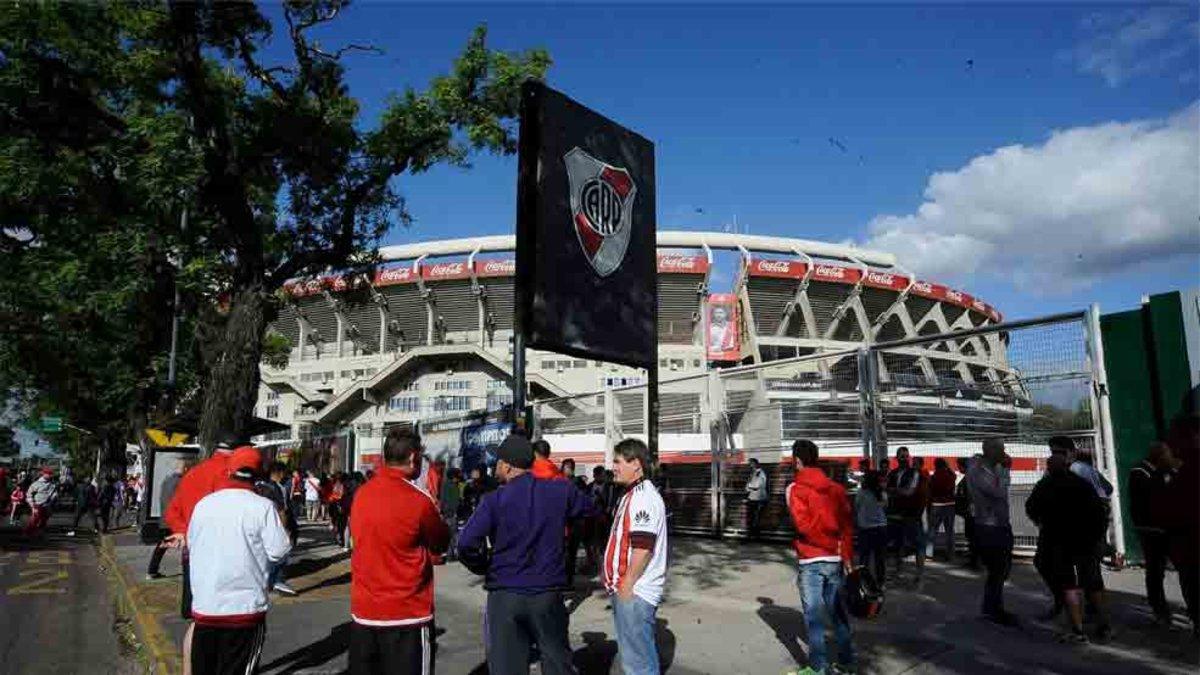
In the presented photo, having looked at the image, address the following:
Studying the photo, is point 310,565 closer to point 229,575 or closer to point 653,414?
point 653,414

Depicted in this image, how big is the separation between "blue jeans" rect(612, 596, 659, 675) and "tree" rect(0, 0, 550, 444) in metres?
7.86

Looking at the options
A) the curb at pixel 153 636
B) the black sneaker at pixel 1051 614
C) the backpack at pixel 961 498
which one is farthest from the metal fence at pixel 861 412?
the curb at pixel 153 636

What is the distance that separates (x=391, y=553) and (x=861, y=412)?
28.6ft

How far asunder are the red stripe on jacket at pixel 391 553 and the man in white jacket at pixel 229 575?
0.48m

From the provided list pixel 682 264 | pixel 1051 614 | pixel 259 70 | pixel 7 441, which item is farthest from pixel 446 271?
pixel 7 441

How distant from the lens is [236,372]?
10.3 metres

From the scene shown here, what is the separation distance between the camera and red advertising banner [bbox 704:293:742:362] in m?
58.0

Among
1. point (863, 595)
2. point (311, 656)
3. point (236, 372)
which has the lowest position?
point (311, 656)

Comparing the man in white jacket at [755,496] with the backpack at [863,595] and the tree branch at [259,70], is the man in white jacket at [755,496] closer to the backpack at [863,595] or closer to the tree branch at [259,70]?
the backpack at [863,595]

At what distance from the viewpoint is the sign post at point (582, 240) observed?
6.60m

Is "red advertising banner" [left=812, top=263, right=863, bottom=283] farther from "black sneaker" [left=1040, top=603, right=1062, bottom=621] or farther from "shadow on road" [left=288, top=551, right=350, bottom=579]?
"black sneaker" [left=1040, top=603, right=1062, bottom=621]

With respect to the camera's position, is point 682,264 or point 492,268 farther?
point 492,268

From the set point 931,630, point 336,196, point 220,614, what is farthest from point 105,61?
point 931,630

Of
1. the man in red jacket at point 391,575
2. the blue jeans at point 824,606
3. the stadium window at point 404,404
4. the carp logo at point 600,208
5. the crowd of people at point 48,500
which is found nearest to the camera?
the man in red jacket at point 391,575
